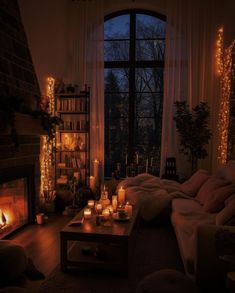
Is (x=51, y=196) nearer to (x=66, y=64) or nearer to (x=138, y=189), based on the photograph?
(x=138, y=189)

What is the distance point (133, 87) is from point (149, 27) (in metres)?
1.24

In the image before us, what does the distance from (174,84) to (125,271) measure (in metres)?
3.97

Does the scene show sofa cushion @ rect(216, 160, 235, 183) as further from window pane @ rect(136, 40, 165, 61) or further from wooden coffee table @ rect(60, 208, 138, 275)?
window pane @ rect(136, 40, 165, 61)

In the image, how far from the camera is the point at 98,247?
9.66ft

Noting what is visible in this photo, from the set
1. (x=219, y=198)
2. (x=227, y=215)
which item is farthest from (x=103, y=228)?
(x=219, y=198)

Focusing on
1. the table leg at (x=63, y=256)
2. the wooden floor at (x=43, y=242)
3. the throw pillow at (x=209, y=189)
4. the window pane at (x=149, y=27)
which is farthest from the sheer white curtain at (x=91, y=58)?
the table leg at (x=63, y=256)

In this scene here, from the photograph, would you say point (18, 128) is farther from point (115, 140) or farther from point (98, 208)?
point (115, 140)

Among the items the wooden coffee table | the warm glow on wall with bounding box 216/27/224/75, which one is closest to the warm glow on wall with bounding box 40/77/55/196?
the wooden coffee table

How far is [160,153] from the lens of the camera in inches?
237

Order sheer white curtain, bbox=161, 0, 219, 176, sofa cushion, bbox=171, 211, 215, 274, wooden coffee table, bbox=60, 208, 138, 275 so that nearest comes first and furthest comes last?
sofa cushion, bbox=171, 211, 215, 274 < wooden coffee table, bbox=60, 208, 138, 275 < sheer white curtain, bbox=161, 0, 219, 176

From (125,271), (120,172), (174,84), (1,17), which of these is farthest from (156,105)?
(125,271)

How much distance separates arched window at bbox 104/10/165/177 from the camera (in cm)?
608

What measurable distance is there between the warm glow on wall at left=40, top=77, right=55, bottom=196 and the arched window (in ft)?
4.15

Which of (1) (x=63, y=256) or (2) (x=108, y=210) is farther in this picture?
(2) (x=108, y=210)
